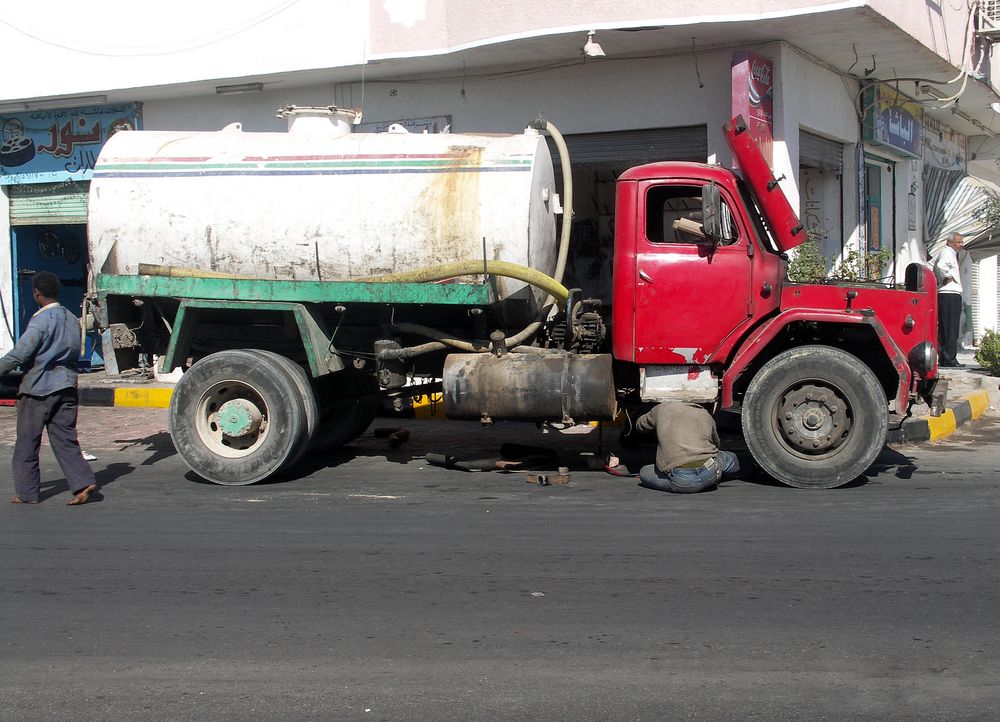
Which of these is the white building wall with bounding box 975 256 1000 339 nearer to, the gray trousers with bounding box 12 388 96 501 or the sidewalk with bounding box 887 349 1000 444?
the sidewalk with bounding box 887 349 1000 444

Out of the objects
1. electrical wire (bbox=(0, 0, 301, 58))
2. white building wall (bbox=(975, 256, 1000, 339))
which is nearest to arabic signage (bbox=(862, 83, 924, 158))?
white building wall (bbox=(975, 256, 1000, 339))

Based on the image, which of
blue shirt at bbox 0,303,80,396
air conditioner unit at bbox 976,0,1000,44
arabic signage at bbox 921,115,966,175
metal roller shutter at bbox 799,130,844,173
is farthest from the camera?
arabic signage at bbox 921,115,966,175

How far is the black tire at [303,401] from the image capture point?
8117 mm

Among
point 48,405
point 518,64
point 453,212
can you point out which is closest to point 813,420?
point 453,212

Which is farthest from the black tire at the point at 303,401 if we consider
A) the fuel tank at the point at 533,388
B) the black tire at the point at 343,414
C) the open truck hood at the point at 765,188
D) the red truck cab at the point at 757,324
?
the open truck hood at the point at 765,188

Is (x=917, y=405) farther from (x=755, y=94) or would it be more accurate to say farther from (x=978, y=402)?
(x=755, y=94)

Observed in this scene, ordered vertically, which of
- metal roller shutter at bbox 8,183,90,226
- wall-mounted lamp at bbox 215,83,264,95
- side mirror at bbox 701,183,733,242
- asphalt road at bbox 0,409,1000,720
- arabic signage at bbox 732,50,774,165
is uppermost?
wall-mounted lamp at bbox 215,83,264,95

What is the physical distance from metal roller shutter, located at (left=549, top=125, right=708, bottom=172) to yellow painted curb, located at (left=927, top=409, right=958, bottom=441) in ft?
15.3

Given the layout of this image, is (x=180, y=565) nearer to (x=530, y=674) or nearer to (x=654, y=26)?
(x=530, y=674)

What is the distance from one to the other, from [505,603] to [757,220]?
417 cm

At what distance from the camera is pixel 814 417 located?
295 inches

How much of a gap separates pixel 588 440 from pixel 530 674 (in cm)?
618

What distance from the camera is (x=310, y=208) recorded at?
834 centimetres

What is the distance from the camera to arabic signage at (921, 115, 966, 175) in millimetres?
18406
